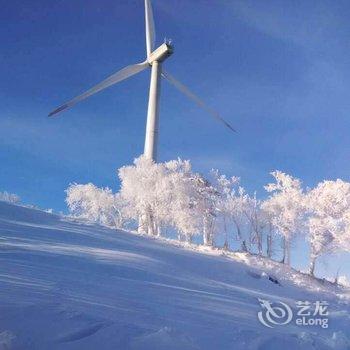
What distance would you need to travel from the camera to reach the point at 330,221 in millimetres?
58438

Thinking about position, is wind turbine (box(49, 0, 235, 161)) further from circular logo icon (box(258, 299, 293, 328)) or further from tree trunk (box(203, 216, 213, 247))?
circular logo icon (box(258, 299, 293, 328))

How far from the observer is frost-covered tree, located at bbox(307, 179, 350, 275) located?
5775 cm

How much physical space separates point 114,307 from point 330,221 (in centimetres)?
5083

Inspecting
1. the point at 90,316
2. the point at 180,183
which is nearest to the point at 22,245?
the point at 90,316

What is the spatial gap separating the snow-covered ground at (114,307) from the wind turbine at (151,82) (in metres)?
35.6

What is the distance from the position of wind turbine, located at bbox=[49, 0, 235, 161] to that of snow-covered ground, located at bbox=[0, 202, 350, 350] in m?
35.6

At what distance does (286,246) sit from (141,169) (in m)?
22.8

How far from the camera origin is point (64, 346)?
9445 millimetres

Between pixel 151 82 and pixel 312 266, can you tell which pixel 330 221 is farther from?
pixel 151 82

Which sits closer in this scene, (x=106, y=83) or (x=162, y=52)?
(x=106, y=83)

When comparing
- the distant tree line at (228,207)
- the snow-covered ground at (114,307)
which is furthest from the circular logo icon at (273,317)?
the distant tree line at (228,207)

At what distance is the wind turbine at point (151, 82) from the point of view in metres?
61.5

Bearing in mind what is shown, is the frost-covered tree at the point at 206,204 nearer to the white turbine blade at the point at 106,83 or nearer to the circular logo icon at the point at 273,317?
the white turbine blade at the point at 106,83

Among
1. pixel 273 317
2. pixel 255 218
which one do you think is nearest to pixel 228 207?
pixel 255 218
